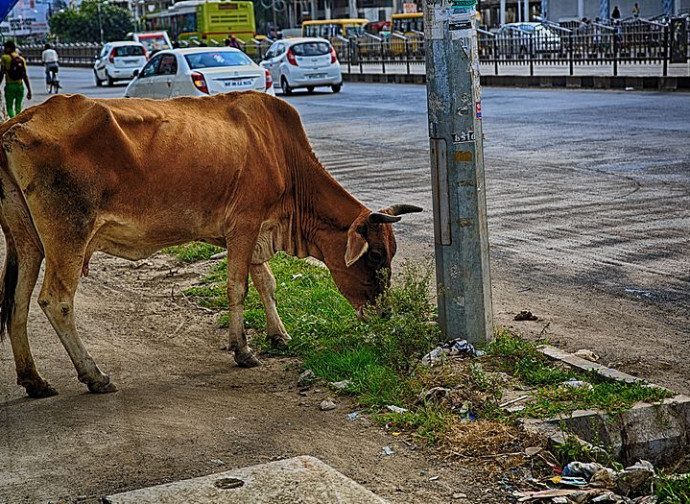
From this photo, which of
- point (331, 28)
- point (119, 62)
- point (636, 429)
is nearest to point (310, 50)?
point (119, 62)

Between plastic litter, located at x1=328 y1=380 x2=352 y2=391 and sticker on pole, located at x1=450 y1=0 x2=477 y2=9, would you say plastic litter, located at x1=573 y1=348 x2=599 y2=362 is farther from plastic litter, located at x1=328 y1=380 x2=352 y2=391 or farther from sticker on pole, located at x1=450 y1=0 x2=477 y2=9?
sticker on pole, located at x1=450 y1=0 x2=477 y2=9

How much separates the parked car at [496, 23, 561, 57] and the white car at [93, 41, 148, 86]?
15.1m

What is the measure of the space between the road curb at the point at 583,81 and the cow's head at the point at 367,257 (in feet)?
66.3

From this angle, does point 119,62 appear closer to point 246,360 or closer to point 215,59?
point 215,59

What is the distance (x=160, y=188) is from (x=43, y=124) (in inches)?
30.2

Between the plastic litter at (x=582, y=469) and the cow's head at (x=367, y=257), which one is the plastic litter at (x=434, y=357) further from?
the plastic litter at (x=582, y=469)

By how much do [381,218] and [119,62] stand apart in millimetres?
37605

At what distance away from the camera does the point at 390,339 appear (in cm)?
631

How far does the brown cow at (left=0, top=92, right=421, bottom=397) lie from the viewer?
19.7 feet

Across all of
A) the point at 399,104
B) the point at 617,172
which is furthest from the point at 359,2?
the point at 617,172

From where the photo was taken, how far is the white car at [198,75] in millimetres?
21812

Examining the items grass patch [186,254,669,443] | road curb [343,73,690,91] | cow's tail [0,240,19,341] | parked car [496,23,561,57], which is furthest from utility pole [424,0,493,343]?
parked car [496,23,561,57]

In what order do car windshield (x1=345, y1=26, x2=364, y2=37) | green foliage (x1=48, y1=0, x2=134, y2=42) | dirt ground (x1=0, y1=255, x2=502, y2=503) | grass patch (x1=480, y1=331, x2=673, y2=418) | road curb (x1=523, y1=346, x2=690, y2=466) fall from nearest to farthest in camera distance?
dirt ground (x1=0, y1=255, x2=502, y2=503), road curb (x1=523, y1=346, x2=690, y2=466), grass patch (x1=480, y1=331, x2=673, y2=418), car windshield (x1=345, y1=26, x2=364, y2=37), green foliage (x1=48, y1=0, x2=134, y2=42)

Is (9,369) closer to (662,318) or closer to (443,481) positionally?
(443,481)
